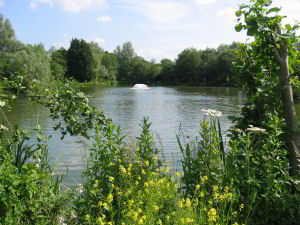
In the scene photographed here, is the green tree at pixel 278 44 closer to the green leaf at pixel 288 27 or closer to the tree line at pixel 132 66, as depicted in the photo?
the green leaf at pixel 288 27

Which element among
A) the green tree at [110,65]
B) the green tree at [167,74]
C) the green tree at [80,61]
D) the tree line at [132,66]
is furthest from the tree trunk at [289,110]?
the green tree at [167,74]

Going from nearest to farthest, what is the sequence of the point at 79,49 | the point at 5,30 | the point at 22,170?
the point at 22,170 → the point at 5,30 → the point at 79,49

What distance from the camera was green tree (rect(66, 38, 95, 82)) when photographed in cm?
8612

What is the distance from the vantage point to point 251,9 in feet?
14.4

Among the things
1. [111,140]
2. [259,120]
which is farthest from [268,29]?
[111,140]

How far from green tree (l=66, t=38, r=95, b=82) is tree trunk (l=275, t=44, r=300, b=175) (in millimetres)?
83214

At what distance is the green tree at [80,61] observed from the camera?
8612cm

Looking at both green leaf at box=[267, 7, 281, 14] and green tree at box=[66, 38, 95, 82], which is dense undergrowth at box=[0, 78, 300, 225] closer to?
green leaf at box=[267, 7, 281, 14]

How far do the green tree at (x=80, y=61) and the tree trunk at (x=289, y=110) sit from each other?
83.2 m

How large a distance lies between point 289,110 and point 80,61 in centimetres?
8418

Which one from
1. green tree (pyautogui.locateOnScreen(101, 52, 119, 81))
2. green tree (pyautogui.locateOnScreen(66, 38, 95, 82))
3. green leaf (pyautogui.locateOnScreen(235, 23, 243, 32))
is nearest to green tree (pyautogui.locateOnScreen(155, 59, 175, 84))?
green tree (pyautogui.locateOnScreen(101, 52, 119, 81))

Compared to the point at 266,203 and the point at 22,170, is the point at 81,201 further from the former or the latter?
the point at 266,203

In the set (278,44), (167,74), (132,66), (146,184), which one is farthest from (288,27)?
(132,66)

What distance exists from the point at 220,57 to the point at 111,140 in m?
87.2
